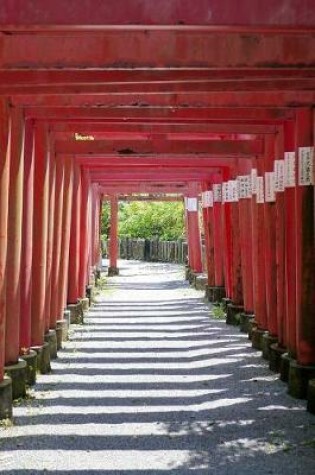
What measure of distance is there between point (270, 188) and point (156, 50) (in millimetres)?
4215

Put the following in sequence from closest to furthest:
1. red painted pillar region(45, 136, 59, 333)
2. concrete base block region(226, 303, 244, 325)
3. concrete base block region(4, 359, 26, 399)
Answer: concrete base block region(4, 359, 26, 399)
red painted pillar region(45, 136, 59, 333)
concrete base block region(226, 303, 244, 325)

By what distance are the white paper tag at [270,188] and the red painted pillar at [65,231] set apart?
3306 millimetres

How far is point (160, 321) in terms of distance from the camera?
13.1 metres

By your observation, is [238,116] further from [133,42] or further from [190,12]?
[190,12]

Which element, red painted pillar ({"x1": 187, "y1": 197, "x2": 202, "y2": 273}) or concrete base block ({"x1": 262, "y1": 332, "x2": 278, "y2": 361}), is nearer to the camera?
concrete base block ({"x1": 262, "y1": 332, "x2": 278, "y2": 361})

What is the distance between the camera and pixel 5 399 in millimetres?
6090

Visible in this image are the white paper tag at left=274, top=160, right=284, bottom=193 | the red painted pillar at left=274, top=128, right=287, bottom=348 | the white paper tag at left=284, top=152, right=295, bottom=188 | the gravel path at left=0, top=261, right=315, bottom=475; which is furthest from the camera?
the red painted pillar at left=274, top=128, right=287, bottom=348

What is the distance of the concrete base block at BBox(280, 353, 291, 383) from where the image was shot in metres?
7.57

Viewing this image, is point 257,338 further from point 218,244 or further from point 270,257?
point 218,244

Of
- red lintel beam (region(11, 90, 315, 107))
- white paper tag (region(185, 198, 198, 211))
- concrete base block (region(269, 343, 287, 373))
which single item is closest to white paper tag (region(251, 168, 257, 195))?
concrete base block (region(269, 343, 287, 373))

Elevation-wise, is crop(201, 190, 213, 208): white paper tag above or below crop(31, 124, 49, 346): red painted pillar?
above

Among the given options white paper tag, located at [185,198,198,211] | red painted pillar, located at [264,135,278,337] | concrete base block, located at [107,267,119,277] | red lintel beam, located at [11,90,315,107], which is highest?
red lintel beam, located at [11,90,315,107]

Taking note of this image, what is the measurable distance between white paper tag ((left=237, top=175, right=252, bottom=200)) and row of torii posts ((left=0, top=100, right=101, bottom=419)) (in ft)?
8.73

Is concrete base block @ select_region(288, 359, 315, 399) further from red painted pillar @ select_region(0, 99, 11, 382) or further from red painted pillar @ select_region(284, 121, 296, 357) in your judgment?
red painted pillar @ select_region(0, 99, 11, 382)
